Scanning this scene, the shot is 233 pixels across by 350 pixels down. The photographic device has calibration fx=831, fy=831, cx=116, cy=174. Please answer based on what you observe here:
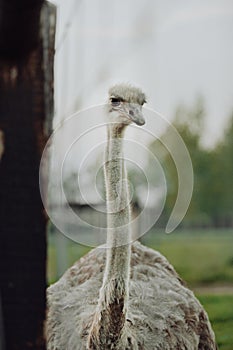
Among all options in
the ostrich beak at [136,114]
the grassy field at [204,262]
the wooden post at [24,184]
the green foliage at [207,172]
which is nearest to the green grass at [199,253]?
the grassy field at [204,262]

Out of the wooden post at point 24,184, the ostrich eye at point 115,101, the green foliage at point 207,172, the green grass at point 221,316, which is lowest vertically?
the green grass at point 221,316

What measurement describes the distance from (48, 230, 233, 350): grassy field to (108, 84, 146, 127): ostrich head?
1.23m

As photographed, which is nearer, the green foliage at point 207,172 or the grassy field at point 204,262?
the grassy field at point 204,262

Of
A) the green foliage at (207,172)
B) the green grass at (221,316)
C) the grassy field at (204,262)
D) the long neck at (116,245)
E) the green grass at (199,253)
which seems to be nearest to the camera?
the long neck at (116,245)

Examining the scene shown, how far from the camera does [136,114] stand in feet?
7.58

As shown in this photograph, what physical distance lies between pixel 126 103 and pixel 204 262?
21.1ft

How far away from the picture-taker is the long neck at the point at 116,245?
7.96 ft

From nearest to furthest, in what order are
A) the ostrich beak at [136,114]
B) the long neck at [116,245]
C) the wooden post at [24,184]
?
the wooden post at [24,184], the ostrich beak at [136,114], the long neck at [116,245]

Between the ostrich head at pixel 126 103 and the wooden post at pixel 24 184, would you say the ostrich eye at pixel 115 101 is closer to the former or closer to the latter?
the ostrich head at pixel 126 103

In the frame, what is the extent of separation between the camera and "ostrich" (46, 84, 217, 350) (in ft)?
7.97

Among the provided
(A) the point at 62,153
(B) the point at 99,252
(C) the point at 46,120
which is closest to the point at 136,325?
(B) the point at 99,252

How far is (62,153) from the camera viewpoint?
279 centimetres

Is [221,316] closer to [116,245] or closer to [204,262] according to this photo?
[116,245]

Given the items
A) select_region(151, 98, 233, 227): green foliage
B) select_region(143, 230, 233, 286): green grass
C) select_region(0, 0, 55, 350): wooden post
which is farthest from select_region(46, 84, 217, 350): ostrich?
select_region(143, 230, 233, 286): green grass
